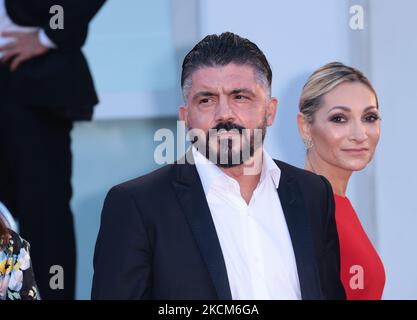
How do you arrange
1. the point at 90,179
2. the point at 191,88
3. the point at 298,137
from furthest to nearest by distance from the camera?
the point at 90,179 → the point at 298,137 → the point at 191,88

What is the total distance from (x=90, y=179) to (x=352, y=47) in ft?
4.67

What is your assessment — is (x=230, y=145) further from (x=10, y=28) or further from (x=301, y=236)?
(x=10, y=28)

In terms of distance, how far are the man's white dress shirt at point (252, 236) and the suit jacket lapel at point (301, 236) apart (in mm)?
24

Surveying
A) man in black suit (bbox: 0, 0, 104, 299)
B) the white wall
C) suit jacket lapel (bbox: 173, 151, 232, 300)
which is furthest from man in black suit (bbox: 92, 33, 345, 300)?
man in black suit (bbox: 0, 0, 104, 299)

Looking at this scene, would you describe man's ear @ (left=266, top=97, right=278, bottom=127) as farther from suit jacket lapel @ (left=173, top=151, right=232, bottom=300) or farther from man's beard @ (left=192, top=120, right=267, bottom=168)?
suit jacket lapel @ (left=173, top=151, right=232, bottom=300)

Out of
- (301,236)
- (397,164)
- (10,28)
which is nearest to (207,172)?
(301,236)

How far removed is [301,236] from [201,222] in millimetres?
331

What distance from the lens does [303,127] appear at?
11.3 feet

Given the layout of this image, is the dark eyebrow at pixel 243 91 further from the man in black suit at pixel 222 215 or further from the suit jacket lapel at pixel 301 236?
the suit jacket lapel at pixel 301 236

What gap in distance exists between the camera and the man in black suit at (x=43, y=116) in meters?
3.84

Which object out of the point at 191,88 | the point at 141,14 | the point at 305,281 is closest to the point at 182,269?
the point at 305,281

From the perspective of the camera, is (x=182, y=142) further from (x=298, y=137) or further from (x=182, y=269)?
(x=182, y=269)

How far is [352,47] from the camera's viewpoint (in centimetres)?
381

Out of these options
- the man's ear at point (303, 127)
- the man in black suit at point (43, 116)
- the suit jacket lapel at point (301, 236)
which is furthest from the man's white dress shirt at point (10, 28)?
the suit jacket lapel at point (301, 236)
